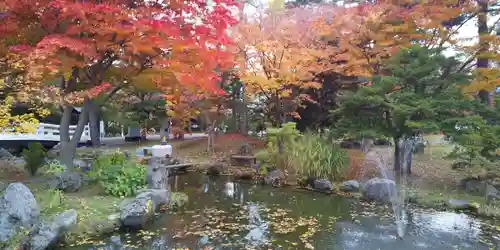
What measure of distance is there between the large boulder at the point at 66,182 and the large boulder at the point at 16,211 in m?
2.02

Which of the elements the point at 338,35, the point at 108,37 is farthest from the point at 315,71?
the point at 108,37

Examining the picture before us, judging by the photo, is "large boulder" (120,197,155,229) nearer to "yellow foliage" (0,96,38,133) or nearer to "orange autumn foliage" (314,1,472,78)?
"yellow foliage" (0,96,38,133)

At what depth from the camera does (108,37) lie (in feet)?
22.1

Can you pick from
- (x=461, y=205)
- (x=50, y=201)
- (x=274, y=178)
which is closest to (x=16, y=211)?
(x=50, y=201)

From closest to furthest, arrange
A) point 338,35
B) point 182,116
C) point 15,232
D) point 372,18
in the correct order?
point 15,232 < point 372,18 < point 338,35 < point 182,116

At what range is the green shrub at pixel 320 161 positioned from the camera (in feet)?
31.0

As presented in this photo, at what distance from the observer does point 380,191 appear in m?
7.79

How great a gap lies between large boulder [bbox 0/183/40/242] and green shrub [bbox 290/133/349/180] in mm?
6555

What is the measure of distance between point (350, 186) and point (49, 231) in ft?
21.4

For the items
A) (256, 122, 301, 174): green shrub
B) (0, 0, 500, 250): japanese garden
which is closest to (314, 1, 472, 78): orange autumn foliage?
(0, 0, 500, 250): japanese garden

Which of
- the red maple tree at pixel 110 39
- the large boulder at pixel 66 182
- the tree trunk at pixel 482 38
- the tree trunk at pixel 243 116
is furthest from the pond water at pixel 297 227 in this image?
the tree trunk at pixel 243 116

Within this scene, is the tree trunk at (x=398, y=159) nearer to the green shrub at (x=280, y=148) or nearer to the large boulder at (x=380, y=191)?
the large boulder at (x=380, y=191)

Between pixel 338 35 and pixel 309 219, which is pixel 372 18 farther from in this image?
pixel 309 219

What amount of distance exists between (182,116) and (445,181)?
1261cm
